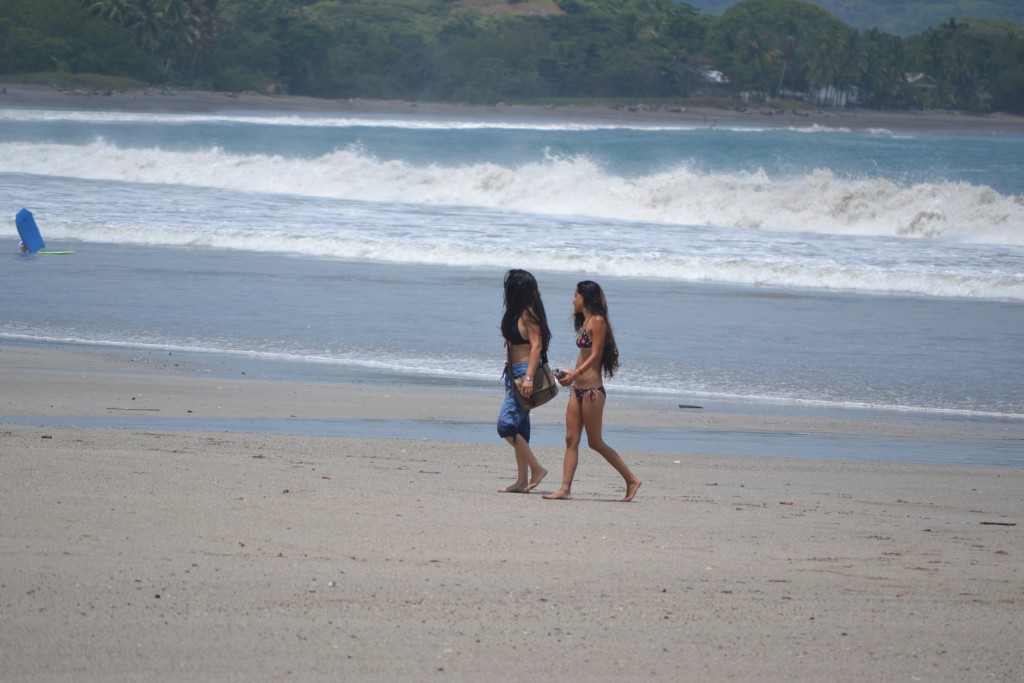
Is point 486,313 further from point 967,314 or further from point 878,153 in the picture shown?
point 878,153

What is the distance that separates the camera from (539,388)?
6.35 m

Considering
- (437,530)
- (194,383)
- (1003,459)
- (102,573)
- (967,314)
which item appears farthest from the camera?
(967,314)

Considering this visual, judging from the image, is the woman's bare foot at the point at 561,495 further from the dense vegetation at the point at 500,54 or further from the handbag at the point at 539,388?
the dense vegetation at the point at 500,54

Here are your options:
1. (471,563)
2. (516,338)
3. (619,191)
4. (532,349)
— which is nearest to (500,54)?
(619,191)

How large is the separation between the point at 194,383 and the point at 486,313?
476cm

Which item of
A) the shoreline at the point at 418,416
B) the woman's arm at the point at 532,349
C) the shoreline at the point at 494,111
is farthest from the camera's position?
the shoreline at the point at 494,111

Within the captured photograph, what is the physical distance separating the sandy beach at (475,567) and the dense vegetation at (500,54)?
105478 millimetres

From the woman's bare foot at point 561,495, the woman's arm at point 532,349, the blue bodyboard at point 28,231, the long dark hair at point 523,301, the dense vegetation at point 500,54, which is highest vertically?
the dense vegetation at point 500,54

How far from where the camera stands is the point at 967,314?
49.1 ft

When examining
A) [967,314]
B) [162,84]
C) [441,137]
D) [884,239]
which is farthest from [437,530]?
[162,84]

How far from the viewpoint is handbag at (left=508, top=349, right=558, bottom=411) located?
20.8ft

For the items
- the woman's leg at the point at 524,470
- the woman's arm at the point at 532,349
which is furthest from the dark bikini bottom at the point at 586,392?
the woman's leg at the point at 524,470

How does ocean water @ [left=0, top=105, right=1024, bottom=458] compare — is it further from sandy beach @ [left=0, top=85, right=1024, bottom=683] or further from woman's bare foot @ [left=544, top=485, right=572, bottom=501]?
woman's bare foot @ [left=544, top=485, right=572, bottom=501]

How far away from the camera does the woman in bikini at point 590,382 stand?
20.4 ft
